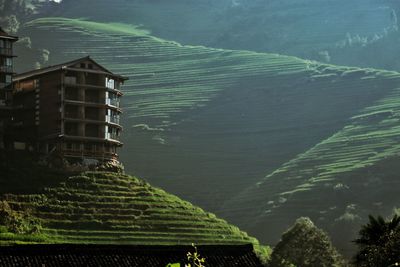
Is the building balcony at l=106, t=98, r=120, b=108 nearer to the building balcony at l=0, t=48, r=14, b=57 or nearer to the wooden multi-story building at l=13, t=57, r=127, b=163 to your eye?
the wooden multi-story building at l=13, t=57, r=127, b=163

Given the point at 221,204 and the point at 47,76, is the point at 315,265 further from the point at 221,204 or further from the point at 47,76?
the point at 221,204

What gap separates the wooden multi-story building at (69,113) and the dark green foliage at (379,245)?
62.3m

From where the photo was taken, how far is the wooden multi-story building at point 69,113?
422ft

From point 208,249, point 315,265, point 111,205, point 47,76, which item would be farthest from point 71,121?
point 208,249

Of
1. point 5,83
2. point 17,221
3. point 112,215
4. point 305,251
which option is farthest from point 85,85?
point 305,251

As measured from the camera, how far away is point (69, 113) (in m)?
131

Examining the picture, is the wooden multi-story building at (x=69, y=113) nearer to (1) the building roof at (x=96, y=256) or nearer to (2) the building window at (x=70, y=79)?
(2) the building window at (x=70, y=79)

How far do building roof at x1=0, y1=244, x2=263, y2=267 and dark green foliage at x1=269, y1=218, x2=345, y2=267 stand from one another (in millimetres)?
27810

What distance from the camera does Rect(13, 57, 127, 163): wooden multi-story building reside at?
129 m

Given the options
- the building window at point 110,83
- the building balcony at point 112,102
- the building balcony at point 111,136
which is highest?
the building window at point 110,83

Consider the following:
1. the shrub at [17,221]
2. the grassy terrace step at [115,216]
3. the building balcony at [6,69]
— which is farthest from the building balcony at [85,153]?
the shrub at [17,221]

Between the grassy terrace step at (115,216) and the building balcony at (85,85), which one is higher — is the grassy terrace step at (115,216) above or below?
below

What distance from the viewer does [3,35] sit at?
441 feet

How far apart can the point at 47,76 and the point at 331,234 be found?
53352 millimetres
